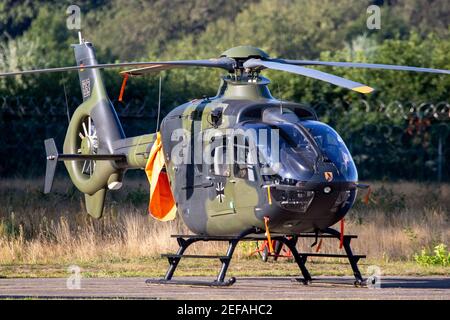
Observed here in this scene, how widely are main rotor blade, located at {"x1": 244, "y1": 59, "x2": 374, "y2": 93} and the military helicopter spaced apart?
0.07 ft

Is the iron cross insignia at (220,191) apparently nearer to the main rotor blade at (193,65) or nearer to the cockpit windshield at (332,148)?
the cockpit windshield at (332,148)

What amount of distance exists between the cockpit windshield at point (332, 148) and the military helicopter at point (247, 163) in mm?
14

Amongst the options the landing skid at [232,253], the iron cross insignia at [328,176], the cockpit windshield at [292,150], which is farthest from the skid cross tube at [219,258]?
the iron cross insignia at [328,176]

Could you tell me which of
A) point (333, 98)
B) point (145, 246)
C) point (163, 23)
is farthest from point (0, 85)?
point (163, 23)

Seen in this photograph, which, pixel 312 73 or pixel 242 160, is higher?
pixel 312 73

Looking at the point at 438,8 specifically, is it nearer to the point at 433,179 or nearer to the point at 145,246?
the point at 433,179

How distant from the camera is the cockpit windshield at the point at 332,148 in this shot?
13.9 metres

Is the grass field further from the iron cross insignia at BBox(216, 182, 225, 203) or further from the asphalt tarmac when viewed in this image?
the iron cross insignia at BBox(216, 182, 225, 203)

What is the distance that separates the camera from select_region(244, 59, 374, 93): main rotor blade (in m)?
12.0

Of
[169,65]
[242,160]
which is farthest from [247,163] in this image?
[169,65]

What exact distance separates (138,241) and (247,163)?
5.52 meters

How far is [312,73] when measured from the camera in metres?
13.1

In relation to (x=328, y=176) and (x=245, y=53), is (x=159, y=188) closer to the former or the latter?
(x=245, y=53)

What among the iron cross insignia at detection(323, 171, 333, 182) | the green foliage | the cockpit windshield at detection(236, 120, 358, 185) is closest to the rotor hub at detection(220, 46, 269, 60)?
the cockpit windshield at detection(236, 120, 358, 185)
